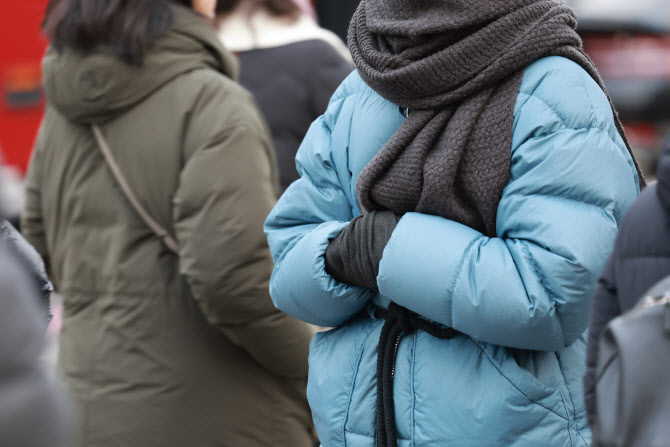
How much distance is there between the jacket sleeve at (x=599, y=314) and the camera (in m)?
1.54

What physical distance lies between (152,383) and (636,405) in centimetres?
165

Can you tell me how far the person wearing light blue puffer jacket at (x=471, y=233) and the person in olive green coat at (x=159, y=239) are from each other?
501mm

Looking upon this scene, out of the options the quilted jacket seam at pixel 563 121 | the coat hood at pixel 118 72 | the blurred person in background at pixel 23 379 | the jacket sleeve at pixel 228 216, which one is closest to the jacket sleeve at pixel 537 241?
the quilted jacket seam at pixel 563 121

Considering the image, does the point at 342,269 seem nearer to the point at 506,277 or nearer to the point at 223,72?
the point at 506,277

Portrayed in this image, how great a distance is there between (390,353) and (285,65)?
1749mm

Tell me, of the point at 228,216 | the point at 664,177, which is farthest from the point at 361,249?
the point at 664,177

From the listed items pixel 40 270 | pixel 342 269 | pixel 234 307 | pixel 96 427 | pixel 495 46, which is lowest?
pixel 96 427

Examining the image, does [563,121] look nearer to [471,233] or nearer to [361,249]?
[471,233]

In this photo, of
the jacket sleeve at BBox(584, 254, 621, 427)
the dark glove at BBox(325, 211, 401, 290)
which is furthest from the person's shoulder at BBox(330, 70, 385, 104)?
the jacket sleeve at BBox(584, 254, 621, 427)

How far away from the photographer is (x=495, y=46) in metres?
1.87

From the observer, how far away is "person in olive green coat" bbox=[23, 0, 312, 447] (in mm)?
2518

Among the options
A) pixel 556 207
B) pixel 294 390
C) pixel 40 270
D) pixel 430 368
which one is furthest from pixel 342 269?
pixel 294 390

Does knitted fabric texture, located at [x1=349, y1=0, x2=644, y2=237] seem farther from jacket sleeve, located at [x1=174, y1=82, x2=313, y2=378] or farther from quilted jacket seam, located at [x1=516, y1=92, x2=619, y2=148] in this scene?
jacket sleeve, located at [x1=174, y1=82, x2=313, y2=378]

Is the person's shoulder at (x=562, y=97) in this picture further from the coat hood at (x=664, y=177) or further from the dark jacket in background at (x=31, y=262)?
the dark jacket in background at (x=31, y=262)
